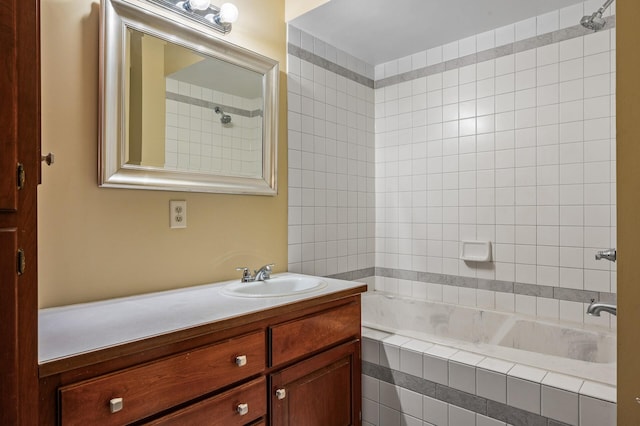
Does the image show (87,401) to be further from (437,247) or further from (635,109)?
(437,247)

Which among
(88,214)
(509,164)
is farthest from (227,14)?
(509,164)

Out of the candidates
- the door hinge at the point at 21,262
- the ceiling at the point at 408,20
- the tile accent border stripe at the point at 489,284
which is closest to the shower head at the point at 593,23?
the ceiling at the point at 408,20

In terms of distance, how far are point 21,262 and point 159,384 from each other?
527 millimetres

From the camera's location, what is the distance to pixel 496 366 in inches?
63.5

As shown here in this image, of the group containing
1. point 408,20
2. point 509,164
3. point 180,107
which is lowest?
point 509,164

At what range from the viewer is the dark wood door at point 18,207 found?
68 cm

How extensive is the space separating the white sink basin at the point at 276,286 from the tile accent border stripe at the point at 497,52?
5.43 feet

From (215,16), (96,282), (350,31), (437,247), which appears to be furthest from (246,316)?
(350,31)

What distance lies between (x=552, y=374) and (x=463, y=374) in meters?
0.33

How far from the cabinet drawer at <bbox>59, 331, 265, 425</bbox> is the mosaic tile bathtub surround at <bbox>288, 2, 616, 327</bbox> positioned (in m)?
1.05

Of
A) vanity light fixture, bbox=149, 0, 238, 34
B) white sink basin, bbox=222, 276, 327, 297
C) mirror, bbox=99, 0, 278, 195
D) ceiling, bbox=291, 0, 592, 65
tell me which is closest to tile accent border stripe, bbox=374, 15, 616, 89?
ceiling, bbox=291, 0, 592, 65

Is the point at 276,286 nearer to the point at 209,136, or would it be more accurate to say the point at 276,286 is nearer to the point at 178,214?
the point at 178,214

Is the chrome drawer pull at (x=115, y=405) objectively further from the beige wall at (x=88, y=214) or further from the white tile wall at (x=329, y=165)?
the white tile wall at (x=329, y=165)

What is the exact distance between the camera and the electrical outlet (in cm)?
171
